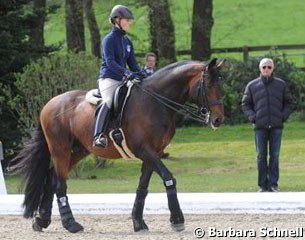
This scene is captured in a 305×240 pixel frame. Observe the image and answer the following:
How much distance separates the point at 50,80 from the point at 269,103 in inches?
189

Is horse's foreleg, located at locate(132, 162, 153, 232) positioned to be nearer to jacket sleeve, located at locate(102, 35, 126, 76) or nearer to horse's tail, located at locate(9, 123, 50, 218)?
jacket sleeve, located at locate(102, 35, 126, 76)

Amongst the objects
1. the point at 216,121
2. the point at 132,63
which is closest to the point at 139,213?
the point at 216,121

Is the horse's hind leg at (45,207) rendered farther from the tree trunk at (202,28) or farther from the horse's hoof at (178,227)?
the tree trunk at (202,28)

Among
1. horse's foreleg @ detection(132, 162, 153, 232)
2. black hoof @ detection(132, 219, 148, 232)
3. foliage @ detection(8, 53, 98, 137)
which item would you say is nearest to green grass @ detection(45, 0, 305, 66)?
foliage @ detection(8, 53, 98, 137)

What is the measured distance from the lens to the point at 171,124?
29.9 feet

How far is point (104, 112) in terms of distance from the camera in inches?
365

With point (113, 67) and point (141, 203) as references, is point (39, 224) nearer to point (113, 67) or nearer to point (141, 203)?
point (141, 203)

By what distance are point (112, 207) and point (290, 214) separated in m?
2.26

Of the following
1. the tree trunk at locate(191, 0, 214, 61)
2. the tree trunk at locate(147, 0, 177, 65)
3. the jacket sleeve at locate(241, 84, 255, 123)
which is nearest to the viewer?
the jacket sleeve at locate(241, 84, 255, 123)

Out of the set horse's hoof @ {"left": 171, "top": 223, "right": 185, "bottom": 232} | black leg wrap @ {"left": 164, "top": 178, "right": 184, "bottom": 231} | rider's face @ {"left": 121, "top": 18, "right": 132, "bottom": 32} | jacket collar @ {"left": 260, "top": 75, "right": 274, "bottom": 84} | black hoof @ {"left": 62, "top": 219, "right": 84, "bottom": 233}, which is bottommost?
black hoof @ {"left": 62, "top": 219, "right": 84, "bottom": 233}

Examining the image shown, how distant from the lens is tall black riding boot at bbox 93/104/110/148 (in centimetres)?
923

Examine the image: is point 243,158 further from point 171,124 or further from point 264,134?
point 171,124

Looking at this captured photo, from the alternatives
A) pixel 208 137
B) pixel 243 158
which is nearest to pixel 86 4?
pixel 208 137

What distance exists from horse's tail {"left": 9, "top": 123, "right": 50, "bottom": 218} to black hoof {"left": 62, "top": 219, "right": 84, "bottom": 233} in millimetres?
542
